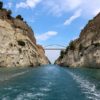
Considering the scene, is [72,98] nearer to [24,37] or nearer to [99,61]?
[99,61]

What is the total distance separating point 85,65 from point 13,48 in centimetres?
2318

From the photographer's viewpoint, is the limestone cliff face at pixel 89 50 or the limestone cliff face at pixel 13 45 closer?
the limestone cliff face at pixel 89 50

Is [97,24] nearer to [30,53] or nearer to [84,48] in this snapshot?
[84,48]

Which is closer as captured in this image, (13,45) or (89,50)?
(89,50)

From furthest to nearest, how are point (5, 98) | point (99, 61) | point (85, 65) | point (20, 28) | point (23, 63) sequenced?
point (20, 28), point (23, 63), point (85, 65), point (99, 61), point (5, 98)

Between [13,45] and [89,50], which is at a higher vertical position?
[13,45]

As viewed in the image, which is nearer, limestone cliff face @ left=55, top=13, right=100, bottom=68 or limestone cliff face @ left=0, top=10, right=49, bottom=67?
limestone cliff face @ left=55, top=13, right=100, bottom=68

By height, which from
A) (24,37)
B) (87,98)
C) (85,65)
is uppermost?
(24,37)

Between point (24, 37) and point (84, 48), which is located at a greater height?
point (24, 37)

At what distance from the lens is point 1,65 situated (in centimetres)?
→ 7362

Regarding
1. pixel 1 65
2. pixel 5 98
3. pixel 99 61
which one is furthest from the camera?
pixel 1 65

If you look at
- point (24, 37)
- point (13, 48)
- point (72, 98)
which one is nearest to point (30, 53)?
point (24, 37)

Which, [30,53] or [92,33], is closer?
[92,33]

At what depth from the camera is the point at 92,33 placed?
85.1 m
